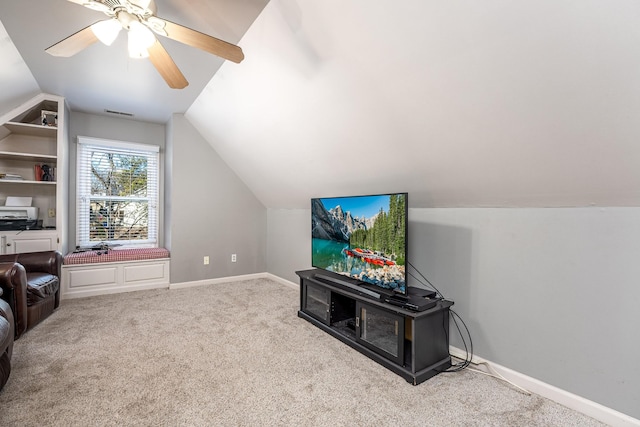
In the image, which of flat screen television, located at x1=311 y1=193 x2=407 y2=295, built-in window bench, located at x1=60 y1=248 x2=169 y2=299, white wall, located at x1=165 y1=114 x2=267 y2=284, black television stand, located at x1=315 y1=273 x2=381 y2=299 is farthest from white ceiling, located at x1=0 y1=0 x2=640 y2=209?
built-in window bench, located at x1=60 y1=248 x2=169 y2=299

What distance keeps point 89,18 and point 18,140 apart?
269cm

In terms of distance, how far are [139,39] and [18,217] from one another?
310 cm

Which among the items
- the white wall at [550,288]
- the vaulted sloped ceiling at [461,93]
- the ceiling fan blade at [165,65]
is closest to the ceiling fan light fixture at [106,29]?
the ceiling fan blade at [165,65]

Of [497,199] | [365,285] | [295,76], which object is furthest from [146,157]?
[497,199]

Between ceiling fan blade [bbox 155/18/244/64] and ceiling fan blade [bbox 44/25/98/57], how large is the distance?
0.46 metres

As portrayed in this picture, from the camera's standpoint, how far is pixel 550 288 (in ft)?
6.01

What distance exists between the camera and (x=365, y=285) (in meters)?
2.48

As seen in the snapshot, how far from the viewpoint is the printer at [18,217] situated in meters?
3.30

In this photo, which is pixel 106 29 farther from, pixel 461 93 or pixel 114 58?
pixel 461 93

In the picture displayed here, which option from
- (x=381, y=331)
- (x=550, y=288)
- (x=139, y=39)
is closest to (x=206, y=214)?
(x=139, y=39)

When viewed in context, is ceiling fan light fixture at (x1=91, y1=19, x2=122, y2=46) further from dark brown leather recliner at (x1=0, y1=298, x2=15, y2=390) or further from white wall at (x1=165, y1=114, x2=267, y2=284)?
white wall at (x1=165, y1=114, x2=267, y2=284)

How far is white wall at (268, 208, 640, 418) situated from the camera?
1586mm

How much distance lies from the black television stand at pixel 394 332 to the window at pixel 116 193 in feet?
10.8

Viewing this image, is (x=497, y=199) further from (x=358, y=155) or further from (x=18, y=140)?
(x=18, y=140)
